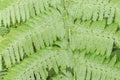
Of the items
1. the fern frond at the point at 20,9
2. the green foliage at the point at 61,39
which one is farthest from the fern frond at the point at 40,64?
the fern frond at the point at 20,9

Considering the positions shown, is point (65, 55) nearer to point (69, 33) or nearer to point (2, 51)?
point (69, 33)

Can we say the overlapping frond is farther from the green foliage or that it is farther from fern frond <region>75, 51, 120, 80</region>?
fern frond <region>75, 51, 120, 80</region>

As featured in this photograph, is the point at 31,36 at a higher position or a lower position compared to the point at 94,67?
higher

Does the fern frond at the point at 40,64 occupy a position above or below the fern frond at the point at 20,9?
below

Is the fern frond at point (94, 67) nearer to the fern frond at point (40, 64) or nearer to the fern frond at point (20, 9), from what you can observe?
the fern frond at point (40, 64)

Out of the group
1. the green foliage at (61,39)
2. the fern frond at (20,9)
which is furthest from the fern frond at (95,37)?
the fern frond at (20,9)

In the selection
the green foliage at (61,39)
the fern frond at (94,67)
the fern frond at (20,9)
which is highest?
the fern frond at (20,9)

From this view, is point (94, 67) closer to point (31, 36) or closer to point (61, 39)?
point (61, 39)

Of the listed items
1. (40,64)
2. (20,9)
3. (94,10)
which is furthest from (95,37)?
(20,9)
